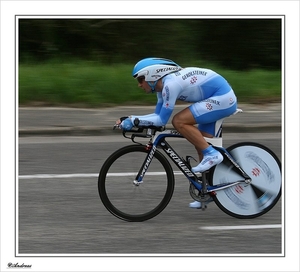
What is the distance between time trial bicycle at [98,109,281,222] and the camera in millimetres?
6969

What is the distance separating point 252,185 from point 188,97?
1.17 metres

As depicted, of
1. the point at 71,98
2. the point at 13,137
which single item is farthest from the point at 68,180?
the point at 71,98

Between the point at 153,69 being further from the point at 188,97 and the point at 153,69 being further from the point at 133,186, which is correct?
the point at 133,186

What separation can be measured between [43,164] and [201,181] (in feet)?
10.9

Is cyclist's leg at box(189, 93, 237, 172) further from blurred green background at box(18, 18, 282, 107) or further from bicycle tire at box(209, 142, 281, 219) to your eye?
blurred green background at box(18, 18, 282, 107)

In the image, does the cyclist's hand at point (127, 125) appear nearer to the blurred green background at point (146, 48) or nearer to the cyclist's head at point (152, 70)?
the cyclist's head at point (152, 70)

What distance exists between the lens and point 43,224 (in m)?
7.09

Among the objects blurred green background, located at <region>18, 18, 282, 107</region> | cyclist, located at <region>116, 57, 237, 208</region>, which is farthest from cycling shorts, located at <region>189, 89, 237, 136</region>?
blurred green background, located at <region>18, 18, 282, 107</region>

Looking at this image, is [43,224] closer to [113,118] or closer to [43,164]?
[43,164]

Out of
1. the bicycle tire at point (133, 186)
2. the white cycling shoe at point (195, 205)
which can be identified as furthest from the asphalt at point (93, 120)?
the bicycle tire at point (133, 186)

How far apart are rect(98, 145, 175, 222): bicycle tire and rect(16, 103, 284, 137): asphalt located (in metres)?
4.77

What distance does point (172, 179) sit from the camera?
7.04 metres

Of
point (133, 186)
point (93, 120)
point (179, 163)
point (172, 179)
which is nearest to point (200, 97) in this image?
point (179, 163)

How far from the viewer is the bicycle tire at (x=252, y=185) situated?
7234mm
